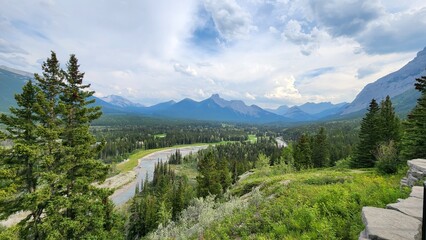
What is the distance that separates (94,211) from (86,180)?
2.42 metres

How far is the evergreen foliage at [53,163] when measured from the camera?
15273 mm

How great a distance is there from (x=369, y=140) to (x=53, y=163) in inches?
2018

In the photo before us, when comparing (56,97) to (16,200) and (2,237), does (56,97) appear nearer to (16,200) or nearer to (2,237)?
(16,200)

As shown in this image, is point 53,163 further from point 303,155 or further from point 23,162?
point 303,155

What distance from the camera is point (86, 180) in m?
17.9

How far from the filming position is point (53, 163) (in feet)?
55.5

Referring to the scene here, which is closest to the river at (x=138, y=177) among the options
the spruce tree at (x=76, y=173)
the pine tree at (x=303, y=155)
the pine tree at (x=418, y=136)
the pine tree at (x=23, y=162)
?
the pine tree at (x=303, y=155)

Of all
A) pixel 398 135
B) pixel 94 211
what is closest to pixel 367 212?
pixel 94 211

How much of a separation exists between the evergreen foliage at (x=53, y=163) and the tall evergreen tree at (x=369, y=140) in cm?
4639

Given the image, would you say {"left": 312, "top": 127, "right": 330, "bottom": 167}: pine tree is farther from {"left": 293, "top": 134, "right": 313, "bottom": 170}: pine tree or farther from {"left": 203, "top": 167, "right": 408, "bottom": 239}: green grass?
{"left": 203, "top": 167, "right": 408, "bottom": 239}: green grass

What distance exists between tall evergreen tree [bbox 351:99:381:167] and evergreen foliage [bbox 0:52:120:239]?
46.4 meters

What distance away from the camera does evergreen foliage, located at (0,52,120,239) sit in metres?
15.3

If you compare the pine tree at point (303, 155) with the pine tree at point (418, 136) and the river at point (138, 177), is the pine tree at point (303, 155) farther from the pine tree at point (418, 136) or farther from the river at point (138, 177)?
the river at point (138, 177)

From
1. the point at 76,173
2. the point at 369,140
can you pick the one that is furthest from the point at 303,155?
the point at 76,173
